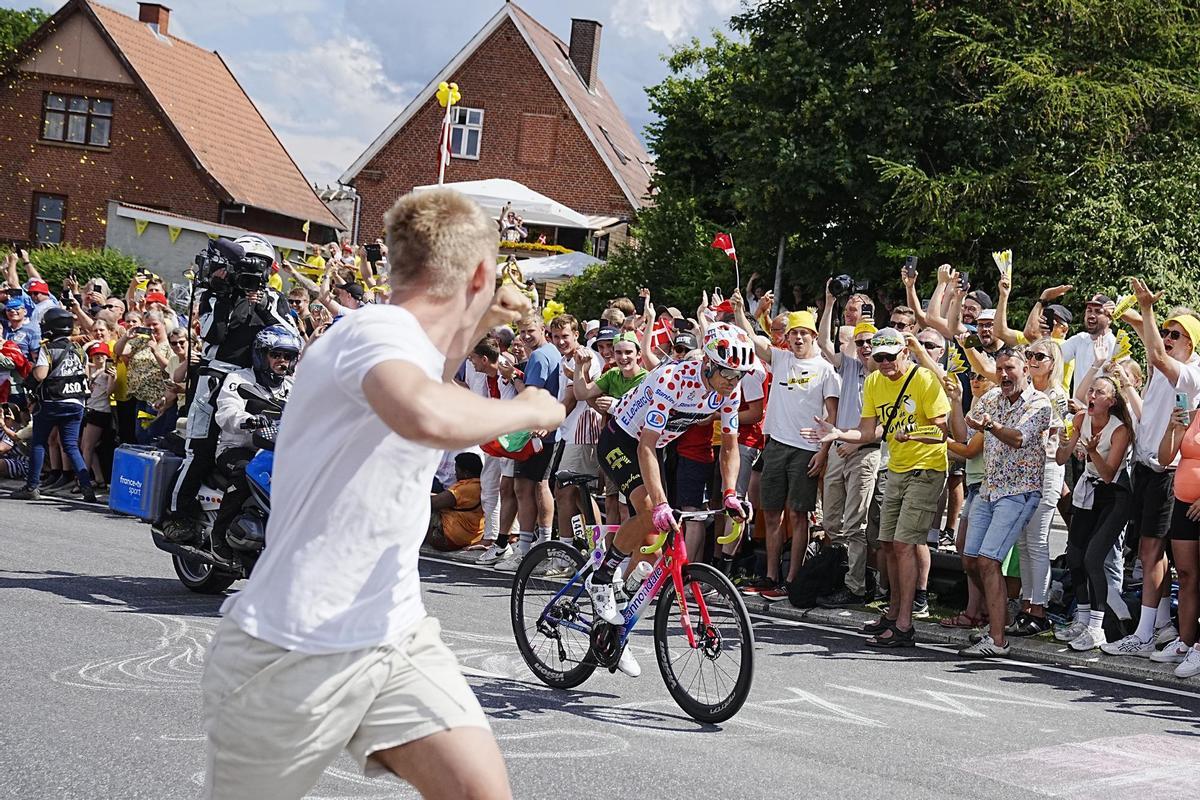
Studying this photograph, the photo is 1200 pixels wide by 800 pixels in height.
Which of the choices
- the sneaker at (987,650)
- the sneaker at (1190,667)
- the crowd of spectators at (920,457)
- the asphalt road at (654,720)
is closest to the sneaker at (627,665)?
the asphalt road at (654,720)

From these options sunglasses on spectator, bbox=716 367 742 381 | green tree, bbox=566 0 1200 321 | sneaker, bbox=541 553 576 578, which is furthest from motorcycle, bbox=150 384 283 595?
green tree, bbox=566 0 1200 321

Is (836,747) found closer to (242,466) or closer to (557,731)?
(557,731)

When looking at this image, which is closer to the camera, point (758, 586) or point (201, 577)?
point (201, 577)

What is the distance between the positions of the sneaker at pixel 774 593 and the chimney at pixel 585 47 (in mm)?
43554

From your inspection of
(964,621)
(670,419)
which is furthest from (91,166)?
(670,419)

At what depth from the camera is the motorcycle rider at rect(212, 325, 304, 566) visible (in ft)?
31.7

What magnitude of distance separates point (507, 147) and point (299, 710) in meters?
45.3

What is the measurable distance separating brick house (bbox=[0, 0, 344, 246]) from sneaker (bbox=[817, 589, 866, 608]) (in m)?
36.5

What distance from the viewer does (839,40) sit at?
29.3 m

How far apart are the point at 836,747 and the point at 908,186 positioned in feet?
66.1

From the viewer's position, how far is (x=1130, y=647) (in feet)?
31.3

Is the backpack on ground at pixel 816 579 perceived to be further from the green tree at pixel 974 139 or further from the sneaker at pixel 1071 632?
the green tree at pixel 974 139

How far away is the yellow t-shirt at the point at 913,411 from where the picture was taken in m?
10.2

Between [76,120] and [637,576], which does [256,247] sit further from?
[76,120]
